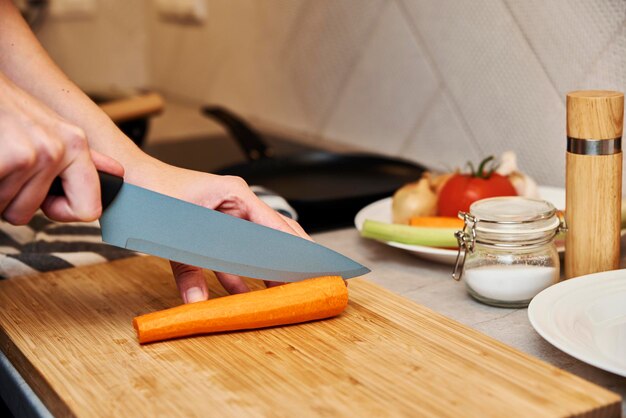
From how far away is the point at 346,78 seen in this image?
1.86 metres

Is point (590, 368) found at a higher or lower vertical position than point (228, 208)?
lower

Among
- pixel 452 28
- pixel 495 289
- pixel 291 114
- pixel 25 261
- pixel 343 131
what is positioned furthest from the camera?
pixel 291 114

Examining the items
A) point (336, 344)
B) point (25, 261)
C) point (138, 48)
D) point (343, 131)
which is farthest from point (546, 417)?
point (138, 48)

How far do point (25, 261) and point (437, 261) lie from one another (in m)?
0.56

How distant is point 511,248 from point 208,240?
342 millimetres

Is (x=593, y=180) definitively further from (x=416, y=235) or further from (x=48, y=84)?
(x=48, y=84)

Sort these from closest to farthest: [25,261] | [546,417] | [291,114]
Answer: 1. [546,417]
2. [25,261]
3. [291,114]

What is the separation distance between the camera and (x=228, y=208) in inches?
40.1

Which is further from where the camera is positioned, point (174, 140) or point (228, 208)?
point (174, 140)

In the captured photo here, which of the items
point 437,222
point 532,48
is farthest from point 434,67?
point 437,222

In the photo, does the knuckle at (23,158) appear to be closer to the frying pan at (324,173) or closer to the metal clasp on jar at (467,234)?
the metal clasp on jar at (467,234)

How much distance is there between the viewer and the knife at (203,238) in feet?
2.94

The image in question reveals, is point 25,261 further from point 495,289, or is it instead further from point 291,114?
point 291,114

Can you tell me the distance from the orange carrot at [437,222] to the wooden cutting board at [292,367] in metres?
0.19
